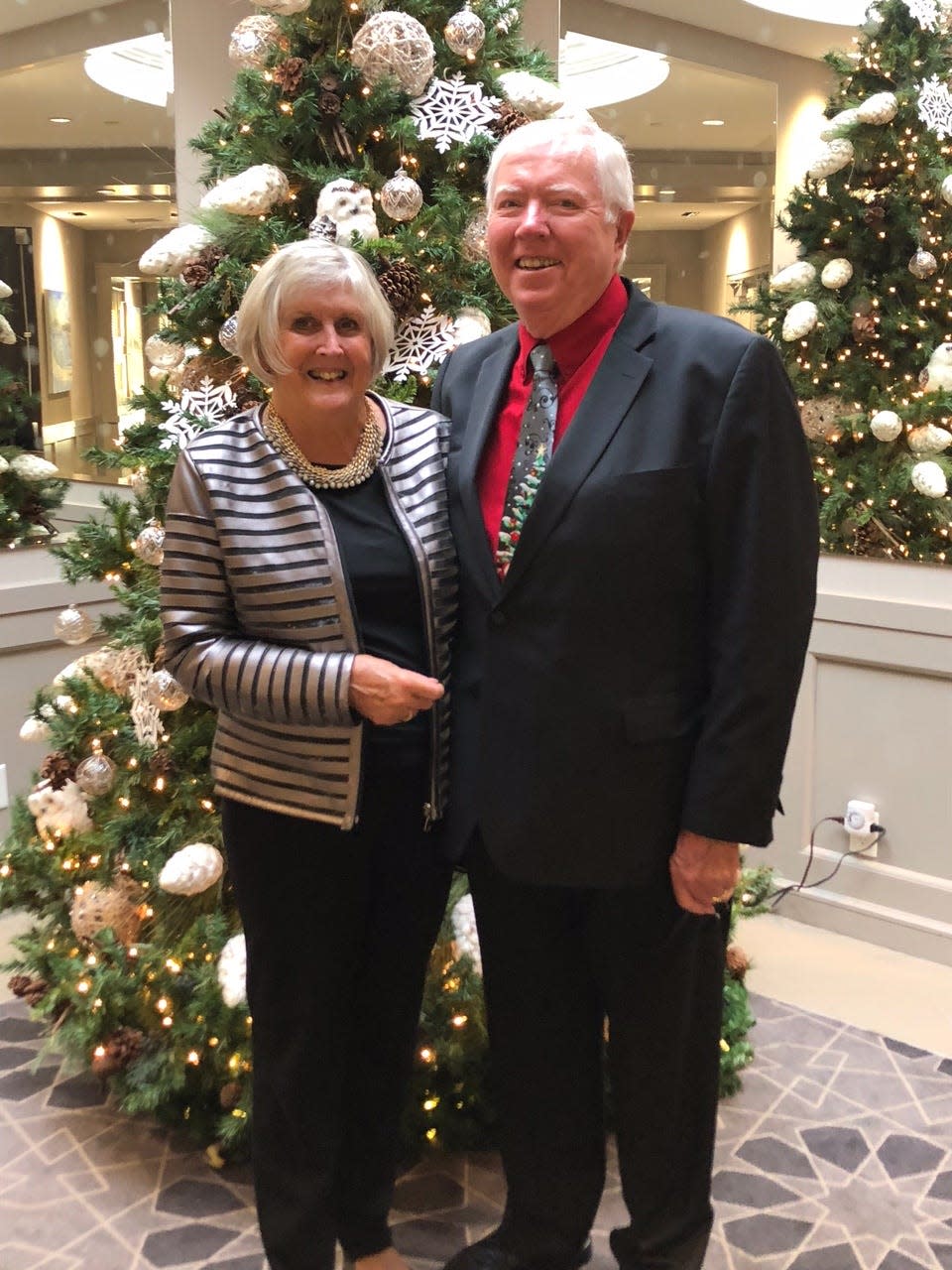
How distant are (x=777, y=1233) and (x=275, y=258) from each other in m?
1.88

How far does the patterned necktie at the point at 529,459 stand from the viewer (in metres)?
1.65

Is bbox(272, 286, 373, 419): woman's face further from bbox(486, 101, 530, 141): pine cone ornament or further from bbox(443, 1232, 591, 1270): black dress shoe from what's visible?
bbox(443, 1232, 591, 1270): black dress shoe

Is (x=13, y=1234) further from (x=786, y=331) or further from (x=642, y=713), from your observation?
(x=786, y=331)

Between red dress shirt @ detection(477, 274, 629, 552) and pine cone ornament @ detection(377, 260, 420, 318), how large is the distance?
0.64 metres

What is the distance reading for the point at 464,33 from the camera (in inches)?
93.2

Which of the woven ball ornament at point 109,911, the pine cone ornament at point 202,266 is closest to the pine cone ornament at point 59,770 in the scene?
the woven ball ornament at point 109,911

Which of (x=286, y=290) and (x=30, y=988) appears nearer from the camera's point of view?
(x=286, y=290)

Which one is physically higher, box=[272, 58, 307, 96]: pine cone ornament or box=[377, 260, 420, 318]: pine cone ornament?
box=[272, 58, 307, 96]: pine cone ornament

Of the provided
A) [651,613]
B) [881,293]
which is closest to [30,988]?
[651,613]

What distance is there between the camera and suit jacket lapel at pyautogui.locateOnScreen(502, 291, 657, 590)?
1.59 m

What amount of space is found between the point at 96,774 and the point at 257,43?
59.2 inches

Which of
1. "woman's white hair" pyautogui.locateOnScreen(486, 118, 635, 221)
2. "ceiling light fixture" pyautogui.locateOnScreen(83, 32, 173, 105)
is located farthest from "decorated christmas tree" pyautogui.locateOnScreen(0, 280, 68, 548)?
"woman's white hair" pyautogui.locateOnScreen(486, 118, 635, 221)

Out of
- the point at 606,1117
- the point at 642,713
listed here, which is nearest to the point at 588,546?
the point at 642,713

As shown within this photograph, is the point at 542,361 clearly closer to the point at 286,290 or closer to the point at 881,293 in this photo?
the point at 286,290
